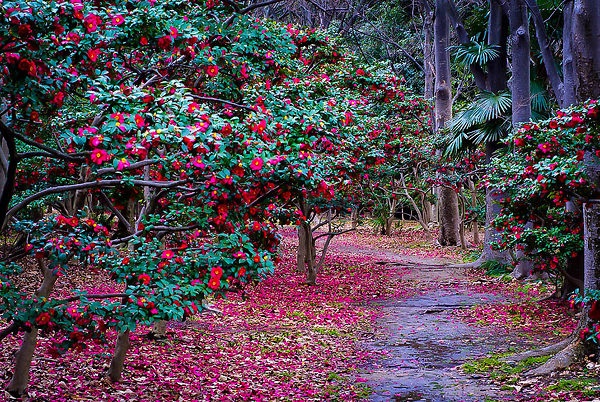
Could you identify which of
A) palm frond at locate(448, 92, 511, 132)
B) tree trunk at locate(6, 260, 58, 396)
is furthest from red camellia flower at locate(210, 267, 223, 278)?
palm frond at locate(448, 92, 511, 132)

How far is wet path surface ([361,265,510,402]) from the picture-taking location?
6969 mm

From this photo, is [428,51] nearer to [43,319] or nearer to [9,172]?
[9,172]

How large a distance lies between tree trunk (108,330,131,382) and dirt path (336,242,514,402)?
2729 millimetres

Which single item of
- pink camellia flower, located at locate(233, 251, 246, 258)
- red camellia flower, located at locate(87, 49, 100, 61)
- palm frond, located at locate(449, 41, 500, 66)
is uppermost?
palm frond, located at locate(449, 41, 500, 66)

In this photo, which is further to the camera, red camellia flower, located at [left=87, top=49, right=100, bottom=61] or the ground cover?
the ground cover

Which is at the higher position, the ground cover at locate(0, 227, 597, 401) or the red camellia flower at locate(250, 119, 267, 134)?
the red camellia flower at locate(250, 119, 267, 134)

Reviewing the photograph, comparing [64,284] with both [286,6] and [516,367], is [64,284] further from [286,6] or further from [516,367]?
[286,6]

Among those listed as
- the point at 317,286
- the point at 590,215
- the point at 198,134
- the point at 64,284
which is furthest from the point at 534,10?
the point at 64,284

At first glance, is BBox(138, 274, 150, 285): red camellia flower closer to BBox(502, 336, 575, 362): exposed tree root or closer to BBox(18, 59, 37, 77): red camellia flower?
BBox(18, 59, 37, 77): red camellia flower

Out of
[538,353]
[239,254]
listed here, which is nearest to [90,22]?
[239,254]

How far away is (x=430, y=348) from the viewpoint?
30.4ft

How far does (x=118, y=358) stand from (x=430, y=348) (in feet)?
14.8

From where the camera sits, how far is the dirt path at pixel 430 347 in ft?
22.9

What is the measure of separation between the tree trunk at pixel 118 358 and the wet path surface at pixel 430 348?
2.74 meters
